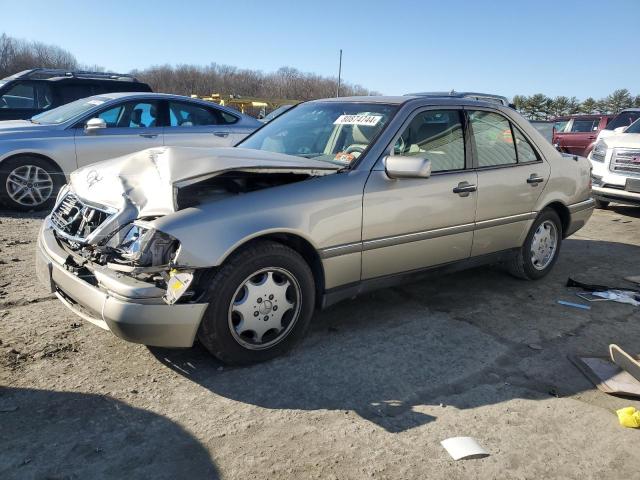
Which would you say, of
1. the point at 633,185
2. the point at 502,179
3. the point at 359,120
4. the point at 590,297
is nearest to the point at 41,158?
the point at 359,120

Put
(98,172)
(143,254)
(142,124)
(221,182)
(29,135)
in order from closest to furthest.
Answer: (143,254)
(221,182)
(98,172)
(29,135)
(142,124)

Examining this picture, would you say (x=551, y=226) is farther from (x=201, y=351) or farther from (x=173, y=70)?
(x=173, y=70)

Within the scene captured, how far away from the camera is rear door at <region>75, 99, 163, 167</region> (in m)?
7.07

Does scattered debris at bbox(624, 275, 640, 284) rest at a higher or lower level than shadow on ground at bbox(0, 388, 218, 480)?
lower

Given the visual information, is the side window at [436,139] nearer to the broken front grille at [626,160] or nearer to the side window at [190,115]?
the side window at [190,115]

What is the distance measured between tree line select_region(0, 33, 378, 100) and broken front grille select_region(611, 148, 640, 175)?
69.9 m

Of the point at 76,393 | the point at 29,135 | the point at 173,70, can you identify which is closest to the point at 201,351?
the point at 76,393

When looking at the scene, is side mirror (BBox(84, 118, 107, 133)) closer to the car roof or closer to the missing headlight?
the car roof

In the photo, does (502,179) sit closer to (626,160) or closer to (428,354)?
(428,354)

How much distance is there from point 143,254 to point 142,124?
17.6ft

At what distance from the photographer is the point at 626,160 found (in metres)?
8.48

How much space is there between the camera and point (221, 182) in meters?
3.28

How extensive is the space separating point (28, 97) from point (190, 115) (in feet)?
12.2

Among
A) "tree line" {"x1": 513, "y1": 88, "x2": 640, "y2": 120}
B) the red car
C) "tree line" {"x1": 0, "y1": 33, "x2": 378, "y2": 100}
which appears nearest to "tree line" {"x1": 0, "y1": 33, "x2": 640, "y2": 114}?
"tree line" {"x1": 0, "y1": 33, "x2": 378, "y2": 100}
